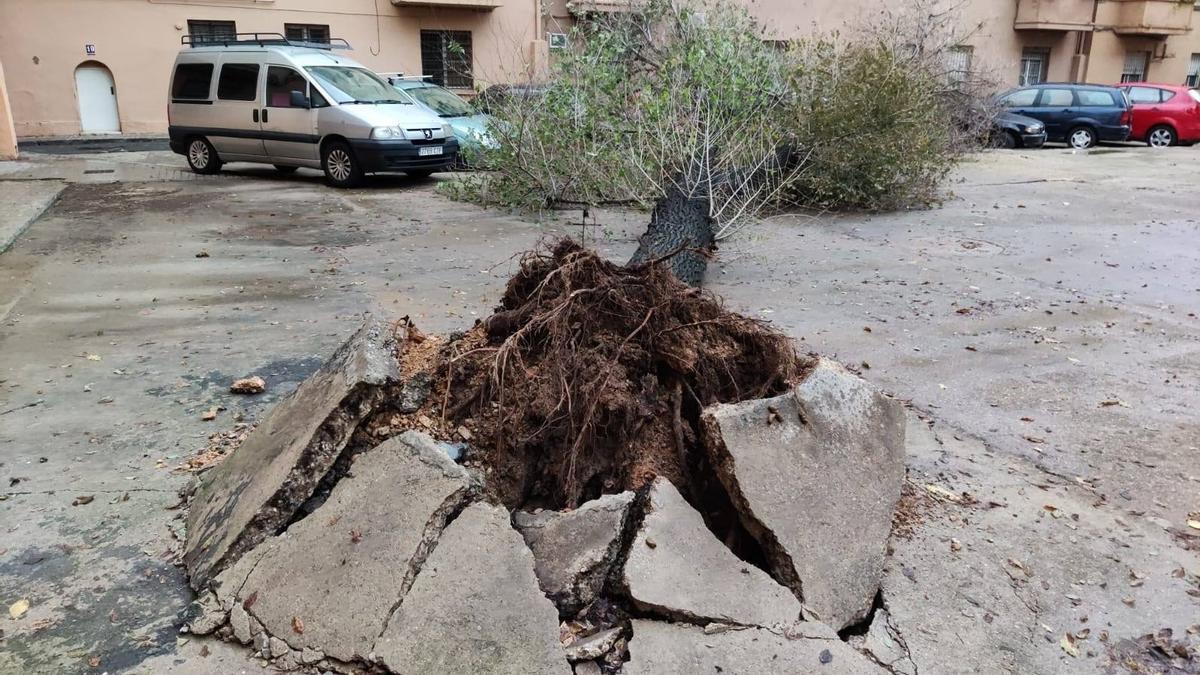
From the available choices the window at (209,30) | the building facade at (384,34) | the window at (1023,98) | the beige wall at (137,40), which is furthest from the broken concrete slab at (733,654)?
the window at (209,30)

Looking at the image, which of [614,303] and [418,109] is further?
[418,109]

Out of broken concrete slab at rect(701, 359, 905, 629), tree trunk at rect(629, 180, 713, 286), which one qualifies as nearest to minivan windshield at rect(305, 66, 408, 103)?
tree trunk at rect(629, 180, 713, 286)

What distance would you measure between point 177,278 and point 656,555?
6291 mm

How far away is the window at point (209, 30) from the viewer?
847 inches

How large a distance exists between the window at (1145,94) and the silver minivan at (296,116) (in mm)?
17984

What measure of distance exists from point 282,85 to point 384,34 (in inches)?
419

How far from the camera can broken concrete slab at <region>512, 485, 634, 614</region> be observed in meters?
2.91

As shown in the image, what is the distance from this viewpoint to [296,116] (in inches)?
531

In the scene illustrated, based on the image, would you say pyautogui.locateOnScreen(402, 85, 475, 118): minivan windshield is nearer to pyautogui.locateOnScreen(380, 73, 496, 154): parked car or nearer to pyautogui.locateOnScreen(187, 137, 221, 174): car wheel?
pyautogui.locateOnScreen(380, 73, 496, 154): parked car

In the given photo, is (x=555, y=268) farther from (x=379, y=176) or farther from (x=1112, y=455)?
(x=379, y=176)

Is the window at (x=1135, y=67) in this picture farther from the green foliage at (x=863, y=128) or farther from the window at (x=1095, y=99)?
the green foliage at (x=863, y=128)

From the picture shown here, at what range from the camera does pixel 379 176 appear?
14.9m

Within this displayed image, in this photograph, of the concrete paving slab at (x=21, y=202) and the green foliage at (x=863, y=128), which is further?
the green foliage at (x=863, y=128)

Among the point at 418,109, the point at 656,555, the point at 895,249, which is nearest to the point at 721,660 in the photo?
the point at 656,555
